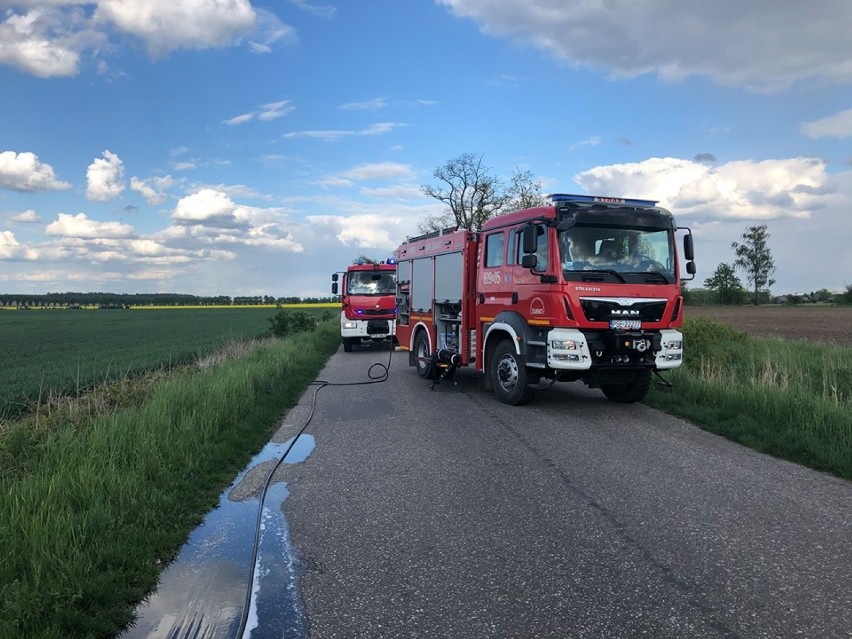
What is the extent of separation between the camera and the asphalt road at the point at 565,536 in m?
3.50

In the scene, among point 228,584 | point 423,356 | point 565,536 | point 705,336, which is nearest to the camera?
point 228,584

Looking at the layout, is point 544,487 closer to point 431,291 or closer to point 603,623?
point 603,623

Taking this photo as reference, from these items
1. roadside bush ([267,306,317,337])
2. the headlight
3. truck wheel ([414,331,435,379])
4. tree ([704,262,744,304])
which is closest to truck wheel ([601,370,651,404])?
the headlight

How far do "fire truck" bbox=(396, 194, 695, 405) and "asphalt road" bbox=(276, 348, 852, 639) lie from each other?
1.24 m

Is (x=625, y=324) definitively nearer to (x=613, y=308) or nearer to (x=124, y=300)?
(x=613, y=308)

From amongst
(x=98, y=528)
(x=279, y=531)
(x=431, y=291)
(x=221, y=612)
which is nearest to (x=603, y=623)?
(x=221, y=612)

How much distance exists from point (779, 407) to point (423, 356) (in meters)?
7.16

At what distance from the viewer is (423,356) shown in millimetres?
13859

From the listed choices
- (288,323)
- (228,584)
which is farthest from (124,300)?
(228,584)

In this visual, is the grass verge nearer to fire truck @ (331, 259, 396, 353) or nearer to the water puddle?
the water puddle

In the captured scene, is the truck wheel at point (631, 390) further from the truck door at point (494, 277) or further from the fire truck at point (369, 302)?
the fire truck at point (369, 302)

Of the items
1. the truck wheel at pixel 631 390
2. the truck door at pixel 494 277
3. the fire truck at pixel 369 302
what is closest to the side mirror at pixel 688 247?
the truck wheel at pixel 631 390

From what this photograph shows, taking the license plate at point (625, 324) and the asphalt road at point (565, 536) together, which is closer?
the asphalt road at point (565, 536)

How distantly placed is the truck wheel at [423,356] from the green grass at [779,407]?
4453mm
